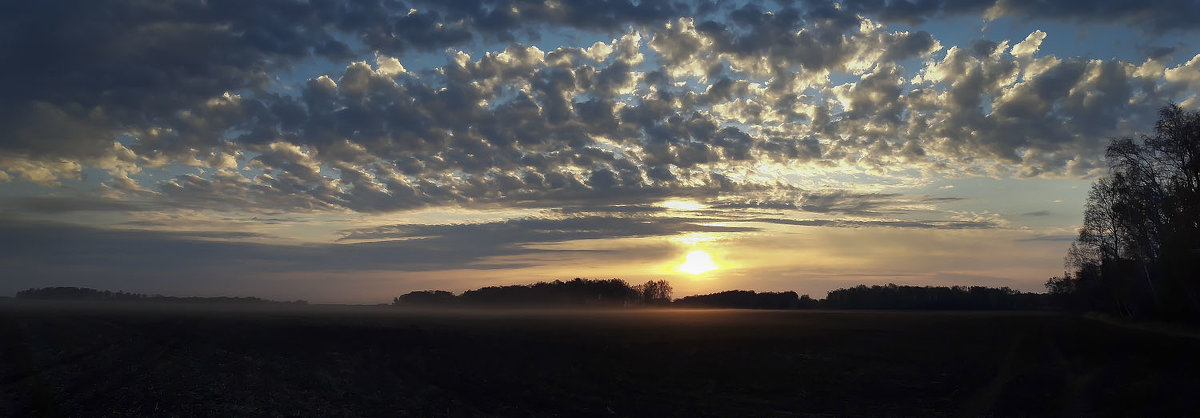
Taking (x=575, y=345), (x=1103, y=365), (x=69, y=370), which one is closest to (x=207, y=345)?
(x=69, y=370)

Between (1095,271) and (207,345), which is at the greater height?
(1095,271)

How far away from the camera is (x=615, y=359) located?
1609 inches

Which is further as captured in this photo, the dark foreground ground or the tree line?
the tree line

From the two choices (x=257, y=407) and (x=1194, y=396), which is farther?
(x=1194, y=396)

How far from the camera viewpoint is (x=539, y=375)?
3591 cm

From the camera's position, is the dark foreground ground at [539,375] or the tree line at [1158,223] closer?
the dark foreground ground at [539,375]

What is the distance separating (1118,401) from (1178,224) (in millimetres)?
45459

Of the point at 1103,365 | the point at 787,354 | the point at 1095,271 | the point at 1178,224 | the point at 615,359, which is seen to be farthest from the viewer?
the point at 1095,271

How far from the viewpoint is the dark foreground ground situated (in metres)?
27.2

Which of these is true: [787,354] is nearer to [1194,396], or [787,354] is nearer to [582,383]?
[582,383]

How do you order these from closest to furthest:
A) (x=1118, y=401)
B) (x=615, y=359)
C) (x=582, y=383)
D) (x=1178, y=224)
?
(x=1118, y=401) → (x=582, y=383) → (x=615, y=359) → (x=1178, y=224)

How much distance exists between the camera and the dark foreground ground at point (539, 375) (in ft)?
89.3

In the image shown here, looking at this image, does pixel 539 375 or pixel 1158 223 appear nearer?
pixel 539 375

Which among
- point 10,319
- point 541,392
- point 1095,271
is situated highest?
point 1095,271
